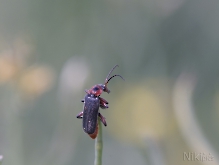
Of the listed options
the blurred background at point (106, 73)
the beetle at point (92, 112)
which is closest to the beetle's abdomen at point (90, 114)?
the beetle at point (92, 112)

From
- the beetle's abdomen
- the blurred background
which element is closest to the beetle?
the beetle's abdomen

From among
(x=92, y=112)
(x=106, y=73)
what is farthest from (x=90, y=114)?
(x=106, y=73)

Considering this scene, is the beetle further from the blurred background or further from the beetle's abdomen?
the blurred background

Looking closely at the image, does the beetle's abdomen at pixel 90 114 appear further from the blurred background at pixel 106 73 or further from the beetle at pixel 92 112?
the blurred background at pixel 106 73

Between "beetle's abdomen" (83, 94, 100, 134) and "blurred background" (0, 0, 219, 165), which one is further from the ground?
"blurred background" (0, 0, 219, 165)

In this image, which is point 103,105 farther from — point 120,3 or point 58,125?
point 120,3

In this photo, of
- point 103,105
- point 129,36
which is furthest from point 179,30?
point 103,105
